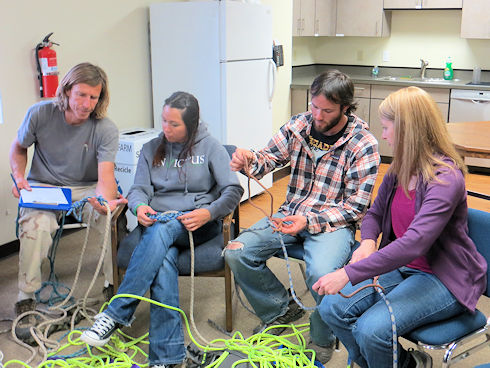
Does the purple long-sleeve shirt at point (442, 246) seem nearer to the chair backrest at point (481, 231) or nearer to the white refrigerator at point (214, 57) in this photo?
the chair backrest at point (481, 231)

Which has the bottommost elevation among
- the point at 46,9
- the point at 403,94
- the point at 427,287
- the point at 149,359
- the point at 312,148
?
the point at 149,359

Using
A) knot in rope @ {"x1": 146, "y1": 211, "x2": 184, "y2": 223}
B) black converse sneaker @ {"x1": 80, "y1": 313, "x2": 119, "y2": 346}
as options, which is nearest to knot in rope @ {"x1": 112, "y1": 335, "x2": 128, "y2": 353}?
black converse sneaker @ {"x1": 80, "y1": 313, "x2": 119, "y2": 346}

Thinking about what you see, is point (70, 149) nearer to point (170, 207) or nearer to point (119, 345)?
point (170, 207)

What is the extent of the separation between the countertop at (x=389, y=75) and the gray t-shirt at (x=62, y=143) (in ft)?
9.64

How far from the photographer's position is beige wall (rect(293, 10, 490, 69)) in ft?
18.3

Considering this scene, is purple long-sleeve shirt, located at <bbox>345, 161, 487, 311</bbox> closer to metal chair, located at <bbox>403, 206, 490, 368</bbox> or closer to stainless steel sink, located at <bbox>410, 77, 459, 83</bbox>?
metal chair, located at <bbox>403, 206, 490, 368</bbox>

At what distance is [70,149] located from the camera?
108 inches

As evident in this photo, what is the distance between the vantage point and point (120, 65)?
3.91 m

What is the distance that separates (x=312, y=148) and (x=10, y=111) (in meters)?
1.84

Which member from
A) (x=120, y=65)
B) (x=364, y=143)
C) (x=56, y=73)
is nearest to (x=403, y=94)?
(x=364, y=143)

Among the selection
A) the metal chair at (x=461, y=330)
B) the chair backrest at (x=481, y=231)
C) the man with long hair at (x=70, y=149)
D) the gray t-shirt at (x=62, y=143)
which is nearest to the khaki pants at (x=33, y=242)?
the man with long hair at (x=70, y=149)

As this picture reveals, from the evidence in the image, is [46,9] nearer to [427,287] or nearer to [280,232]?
[280,232]

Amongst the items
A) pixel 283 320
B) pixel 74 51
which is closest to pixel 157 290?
pixel 283 320

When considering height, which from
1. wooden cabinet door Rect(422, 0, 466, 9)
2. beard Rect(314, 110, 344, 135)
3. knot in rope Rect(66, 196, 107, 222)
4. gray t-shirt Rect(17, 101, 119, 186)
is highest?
wooden cabinet door Rect(422, 0, 466, 9)
